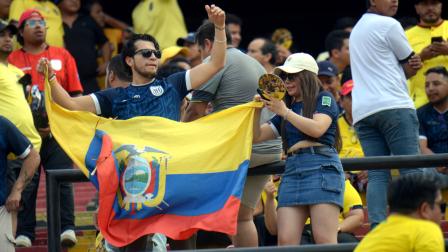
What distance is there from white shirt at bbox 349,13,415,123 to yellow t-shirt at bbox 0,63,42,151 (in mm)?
2692

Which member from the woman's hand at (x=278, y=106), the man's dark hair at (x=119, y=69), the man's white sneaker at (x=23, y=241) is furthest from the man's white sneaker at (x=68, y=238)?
the woman's hand at (x=278, y=106)

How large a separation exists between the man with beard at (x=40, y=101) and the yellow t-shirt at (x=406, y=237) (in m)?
4.02

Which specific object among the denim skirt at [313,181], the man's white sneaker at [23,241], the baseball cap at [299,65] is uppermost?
the baseball cap at [299,65]

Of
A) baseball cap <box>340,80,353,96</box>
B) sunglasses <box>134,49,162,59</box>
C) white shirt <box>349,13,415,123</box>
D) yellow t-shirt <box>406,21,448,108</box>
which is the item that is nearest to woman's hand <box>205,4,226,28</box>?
sunglasses <box>134,49,162,59</box>

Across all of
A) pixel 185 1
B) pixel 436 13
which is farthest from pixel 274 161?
pixel 185 1

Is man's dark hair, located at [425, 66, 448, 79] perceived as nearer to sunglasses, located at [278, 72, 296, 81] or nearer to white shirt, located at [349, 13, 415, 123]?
white shirt, located at [349, 13, 415, 123]

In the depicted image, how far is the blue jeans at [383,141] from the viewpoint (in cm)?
959

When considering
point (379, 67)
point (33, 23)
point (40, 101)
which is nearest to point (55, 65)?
point (33, 23)

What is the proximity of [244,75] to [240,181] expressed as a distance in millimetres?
1049

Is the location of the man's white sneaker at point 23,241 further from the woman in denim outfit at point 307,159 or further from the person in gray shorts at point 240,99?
the woman in denim outfit at point 307,159

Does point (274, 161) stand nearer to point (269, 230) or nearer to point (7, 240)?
point (269, 230)

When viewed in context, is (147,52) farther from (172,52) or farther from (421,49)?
(172,52)

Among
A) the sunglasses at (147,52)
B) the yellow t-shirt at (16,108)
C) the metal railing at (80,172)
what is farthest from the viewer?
the yellow t-shirt at (16,108)

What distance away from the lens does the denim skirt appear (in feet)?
29.0
